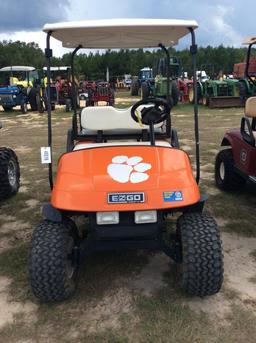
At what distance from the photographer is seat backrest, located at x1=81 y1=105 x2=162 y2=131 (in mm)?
3822

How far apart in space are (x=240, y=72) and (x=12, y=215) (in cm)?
1614

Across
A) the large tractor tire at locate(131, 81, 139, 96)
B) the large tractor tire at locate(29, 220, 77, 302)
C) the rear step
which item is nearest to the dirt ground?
the large tractor tire at locate(29, 220, 77, 302)

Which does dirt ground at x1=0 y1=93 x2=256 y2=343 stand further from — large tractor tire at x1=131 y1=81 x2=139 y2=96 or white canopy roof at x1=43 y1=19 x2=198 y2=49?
large tractor tire at x1=131 y1=81 x2=139 y2=96

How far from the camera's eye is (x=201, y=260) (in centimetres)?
242

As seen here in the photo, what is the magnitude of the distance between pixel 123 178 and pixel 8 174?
242 cm

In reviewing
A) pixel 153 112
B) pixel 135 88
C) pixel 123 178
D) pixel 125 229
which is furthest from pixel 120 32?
pixel 135 88

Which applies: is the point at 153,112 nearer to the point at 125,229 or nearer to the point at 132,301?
the point at 125,229

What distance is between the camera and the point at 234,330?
2.29m

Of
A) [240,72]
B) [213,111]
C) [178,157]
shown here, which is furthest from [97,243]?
[240,72]

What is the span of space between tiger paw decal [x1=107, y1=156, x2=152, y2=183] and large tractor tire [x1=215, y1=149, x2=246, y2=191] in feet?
7.00

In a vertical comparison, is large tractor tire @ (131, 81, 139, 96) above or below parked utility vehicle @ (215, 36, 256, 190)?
above

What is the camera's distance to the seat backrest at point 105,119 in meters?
3.82

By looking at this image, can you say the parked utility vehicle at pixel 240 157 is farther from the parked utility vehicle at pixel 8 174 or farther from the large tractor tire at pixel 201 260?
the parked utility vehicle at pixel 8 174

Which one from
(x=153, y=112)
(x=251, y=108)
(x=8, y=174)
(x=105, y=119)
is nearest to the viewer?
(x=153, y=112)
